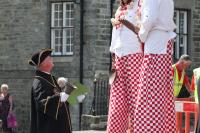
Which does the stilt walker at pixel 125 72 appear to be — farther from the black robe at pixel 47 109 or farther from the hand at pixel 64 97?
the black robe at pixel 47 109

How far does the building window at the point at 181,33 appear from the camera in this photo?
25.4 m

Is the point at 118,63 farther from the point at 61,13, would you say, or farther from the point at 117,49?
the point at 61,13

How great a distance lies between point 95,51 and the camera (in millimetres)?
23281

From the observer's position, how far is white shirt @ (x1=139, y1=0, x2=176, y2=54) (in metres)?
7.45

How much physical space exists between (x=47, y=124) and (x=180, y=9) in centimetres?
1748

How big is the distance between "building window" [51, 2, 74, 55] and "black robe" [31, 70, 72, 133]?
1552 cm

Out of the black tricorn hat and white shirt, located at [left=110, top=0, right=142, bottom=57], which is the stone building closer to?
the black tricorn hat

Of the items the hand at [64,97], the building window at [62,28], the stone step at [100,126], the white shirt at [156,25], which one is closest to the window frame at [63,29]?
the building window at [62,28]

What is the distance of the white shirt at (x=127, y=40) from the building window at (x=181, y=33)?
1769cm

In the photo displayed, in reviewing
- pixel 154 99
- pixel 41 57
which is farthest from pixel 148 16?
pixel 41 57

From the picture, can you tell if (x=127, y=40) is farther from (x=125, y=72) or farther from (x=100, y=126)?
(x=100, y=126)

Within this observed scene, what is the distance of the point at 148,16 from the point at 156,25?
0.15 meters

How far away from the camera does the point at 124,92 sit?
7762mm

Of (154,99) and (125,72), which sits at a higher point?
(125,72)
